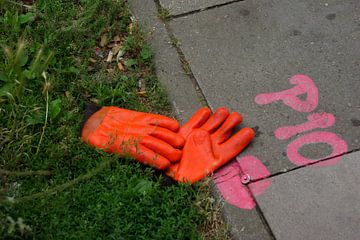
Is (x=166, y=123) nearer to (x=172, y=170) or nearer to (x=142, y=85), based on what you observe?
(x=172, y=170)

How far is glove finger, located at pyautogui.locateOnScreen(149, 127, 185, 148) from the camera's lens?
2.68 m

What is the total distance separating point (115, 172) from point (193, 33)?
106 centimetres

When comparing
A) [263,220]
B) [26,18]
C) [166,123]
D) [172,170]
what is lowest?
[263,220]

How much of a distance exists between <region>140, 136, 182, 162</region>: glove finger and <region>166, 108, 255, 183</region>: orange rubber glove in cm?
4

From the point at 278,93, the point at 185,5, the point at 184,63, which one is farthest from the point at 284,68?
the point at 185,5

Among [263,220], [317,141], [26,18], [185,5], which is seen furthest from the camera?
[185,5]

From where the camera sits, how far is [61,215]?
244cm

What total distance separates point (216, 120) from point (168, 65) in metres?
0.52

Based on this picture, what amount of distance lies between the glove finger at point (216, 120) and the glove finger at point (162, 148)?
7.9 inches

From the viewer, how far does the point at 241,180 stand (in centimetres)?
260

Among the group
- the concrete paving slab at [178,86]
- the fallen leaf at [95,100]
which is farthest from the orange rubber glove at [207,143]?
the fallen leaf at [95,100]

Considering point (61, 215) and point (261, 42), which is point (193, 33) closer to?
point (261, 42)

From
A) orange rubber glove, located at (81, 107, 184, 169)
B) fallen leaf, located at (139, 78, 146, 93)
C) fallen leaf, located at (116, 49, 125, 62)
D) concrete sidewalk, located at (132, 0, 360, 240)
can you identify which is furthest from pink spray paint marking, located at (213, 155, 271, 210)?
fallen leaf, located at (116, 49, 125, 62)

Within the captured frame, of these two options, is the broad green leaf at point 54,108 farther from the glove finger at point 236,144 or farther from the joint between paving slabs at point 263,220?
the joint between paving slabs at point 263,220
